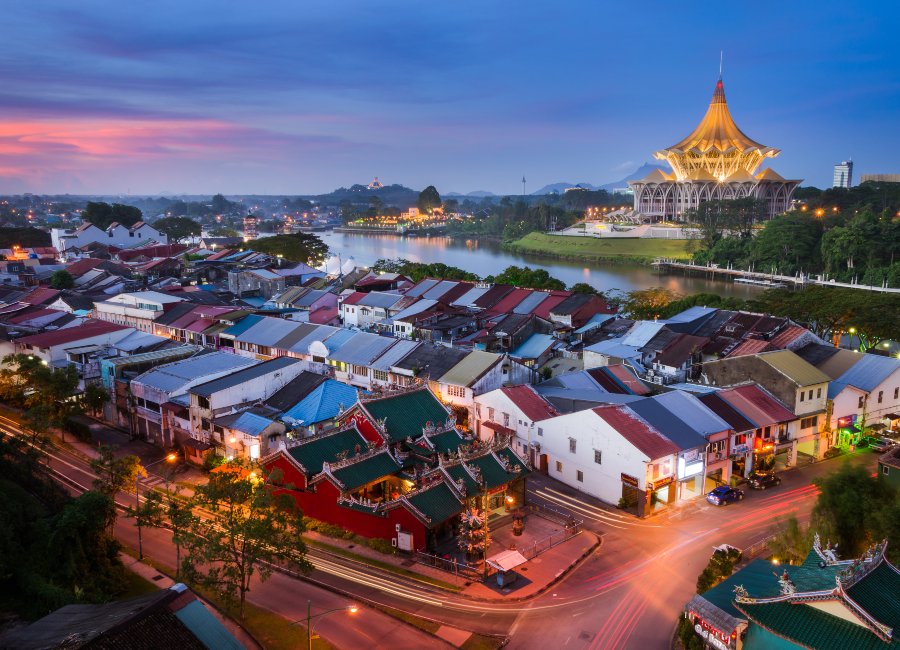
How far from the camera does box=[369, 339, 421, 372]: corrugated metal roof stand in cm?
2634

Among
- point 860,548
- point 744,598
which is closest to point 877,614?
point 744,598

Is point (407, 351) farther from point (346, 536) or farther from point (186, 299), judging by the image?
point (186, 299)

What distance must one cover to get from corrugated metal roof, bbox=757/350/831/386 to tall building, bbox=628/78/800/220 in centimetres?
7152

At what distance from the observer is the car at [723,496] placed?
18.1 metres

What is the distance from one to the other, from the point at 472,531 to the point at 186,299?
2869 cm

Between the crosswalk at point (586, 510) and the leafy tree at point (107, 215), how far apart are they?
83.4 m

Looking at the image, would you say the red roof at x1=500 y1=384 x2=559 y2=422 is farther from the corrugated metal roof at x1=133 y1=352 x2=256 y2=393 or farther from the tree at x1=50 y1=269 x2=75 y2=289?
the tree at x1=50 y1=269 x2=75 y2=289

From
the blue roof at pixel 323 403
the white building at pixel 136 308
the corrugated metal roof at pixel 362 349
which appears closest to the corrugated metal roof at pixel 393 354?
the corrugated metal roof at pixel 362 349

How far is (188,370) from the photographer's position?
75.7 feet

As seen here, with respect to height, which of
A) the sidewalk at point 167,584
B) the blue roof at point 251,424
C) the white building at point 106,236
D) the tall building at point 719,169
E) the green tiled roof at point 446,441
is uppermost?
the tall building at point 719,169

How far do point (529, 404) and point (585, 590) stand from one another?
25.8 feet

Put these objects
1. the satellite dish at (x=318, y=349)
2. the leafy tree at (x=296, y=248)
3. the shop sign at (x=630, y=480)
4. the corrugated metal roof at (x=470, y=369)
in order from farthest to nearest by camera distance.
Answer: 1. the leafy tree at (x=296, y=248)
2. the satellite dish at (x=318, y=349)
3. the corrugated metal roof at (x=470, y=369)
4. the shop sign at (x=630, y=480)

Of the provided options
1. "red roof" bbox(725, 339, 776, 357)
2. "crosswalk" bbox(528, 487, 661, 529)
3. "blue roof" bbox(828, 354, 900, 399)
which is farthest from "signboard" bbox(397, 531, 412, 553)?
"red roof" bbox(725, 339, 776, 357)

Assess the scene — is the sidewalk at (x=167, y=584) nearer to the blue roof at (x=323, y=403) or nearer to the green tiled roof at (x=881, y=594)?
the blue roof at (x=323, y=403)
